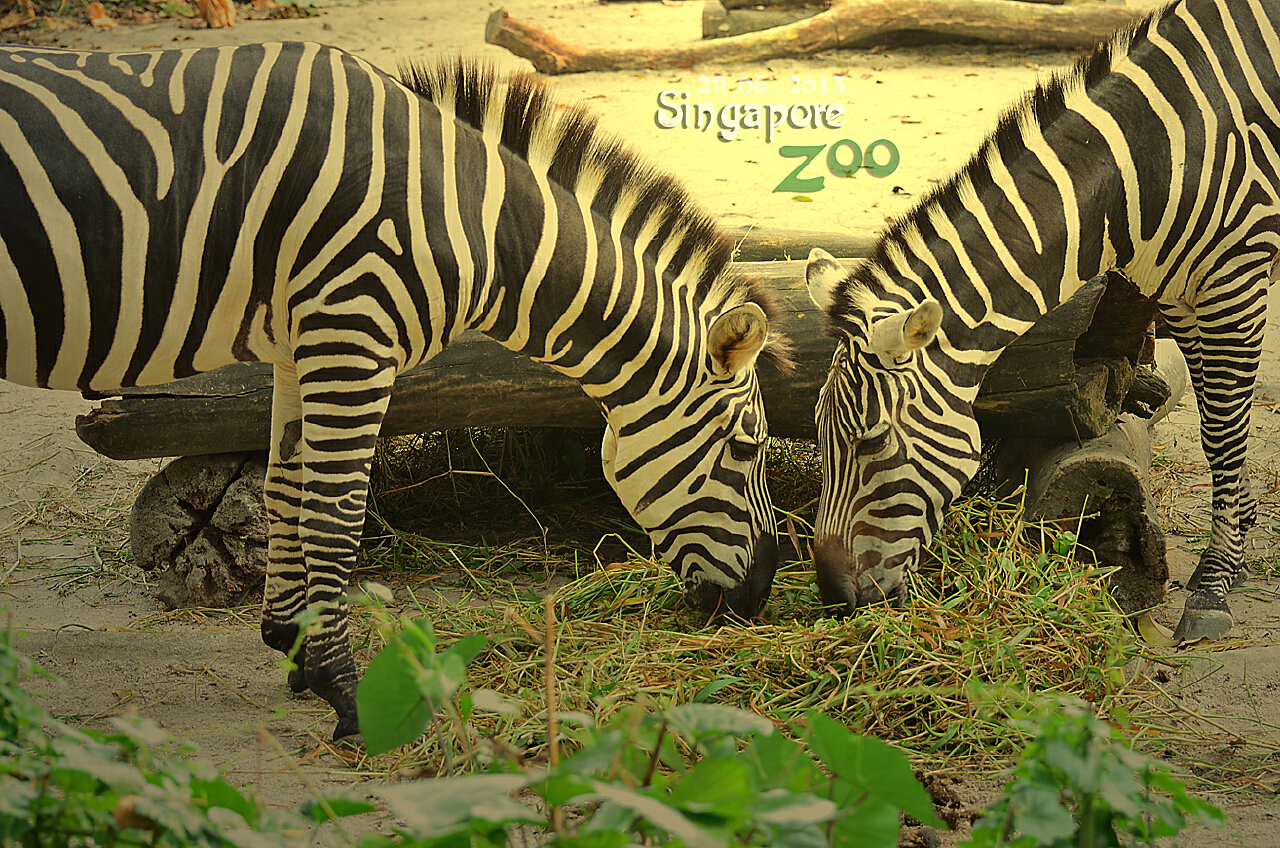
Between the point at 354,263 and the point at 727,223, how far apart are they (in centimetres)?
558

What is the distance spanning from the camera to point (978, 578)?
3.77m

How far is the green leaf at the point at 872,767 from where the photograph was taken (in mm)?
1317

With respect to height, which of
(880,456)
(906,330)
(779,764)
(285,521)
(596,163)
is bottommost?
(285,521)

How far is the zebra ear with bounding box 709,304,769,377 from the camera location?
3.20 meters

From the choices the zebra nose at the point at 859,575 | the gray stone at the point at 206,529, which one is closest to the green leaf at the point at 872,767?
the zebra nose at the point at 859,575

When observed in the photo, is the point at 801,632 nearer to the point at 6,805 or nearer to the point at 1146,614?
the point at 1146,614

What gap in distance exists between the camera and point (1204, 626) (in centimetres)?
401

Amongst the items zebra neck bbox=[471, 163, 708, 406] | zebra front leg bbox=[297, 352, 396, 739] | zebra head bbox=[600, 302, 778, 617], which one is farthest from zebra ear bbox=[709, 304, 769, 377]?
zebra front leg bbox=[297, 352, 396, 739]

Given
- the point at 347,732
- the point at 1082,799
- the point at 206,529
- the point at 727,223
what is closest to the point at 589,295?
the point at 347,732

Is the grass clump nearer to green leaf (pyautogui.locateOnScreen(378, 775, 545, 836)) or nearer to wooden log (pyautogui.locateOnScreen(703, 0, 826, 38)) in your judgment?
green leaf (pyautogui.locateOnScreen(378, 775, 545, 836))

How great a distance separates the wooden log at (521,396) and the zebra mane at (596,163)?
787mm

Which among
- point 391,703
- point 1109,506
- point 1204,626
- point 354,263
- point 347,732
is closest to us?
point 391,703

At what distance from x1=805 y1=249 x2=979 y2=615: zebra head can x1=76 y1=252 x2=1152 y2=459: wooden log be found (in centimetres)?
68

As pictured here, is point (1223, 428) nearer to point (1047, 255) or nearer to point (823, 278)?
point (1047, 255)
